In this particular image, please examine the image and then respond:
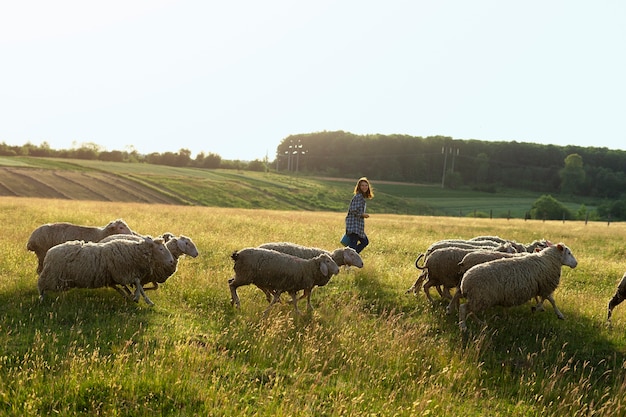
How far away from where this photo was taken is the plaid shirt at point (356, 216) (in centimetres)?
1322

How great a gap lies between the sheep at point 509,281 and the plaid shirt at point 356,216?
4.32m

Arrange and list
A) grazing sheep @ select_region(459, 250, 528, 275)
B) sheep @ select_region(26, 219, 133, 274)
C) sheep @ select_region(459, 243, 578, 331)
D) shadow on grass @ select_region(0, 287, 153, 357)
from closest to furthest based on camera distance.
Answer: shadow on grass @ select_region(0, 287, 153, 357), sheep @ select_region(459, 243, 578, 331), grazing sheep @ select_region(459, 250, 528, 275), sheep @ select_region(26, 219, 133, 274)

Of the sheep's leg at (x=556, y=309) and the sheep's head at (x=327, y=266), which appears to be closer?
the sheep's head at (x=327, y=266)

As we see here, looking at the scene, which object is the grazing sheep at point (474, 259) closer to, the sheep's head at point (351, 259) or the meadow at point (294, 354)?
the meadow at point (294, 354)

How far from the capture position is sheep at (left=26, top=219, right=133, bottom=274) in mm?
11164

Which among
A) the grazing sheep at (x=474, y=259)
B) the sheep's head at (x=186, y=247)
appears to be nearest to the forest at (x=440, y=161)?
the sheep's head at (x=186, y=247)

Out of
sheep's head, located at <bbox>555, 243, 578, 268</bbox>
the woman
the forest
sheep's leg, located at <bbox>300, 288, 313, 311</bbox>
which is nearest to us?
sheep's leg, located at <bbox>300, 288, 313, 311</bbox>

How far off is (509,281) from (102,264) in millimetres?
7503

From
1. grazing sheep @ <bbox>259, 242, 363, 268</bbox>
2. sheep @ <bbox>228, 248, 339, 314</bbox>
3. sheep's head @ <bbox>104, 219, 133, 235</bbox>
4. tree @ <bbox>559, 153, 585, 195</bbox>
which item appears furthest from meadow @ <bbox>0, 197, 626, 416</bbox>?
tree @ <bbox>559, 153, 585, 195</bbox>

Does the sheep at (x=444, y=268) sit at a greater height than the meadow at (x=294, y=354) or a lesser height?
greater

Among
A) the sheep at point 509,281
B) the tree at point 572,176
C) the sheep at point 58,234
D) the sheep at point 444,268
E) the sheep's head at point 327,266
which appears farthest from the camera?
the tree at point 572,176

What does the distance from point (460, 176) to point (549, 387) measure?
116m

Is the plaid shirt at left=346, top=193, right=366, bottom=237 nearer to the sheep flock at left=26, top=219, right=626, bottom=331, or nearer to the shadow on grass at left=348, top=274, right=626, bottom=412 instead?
the shadow on grass at left=348, top=274, right=626, bottom=412

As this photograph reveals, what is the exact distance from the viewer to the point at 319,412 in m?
5.71
